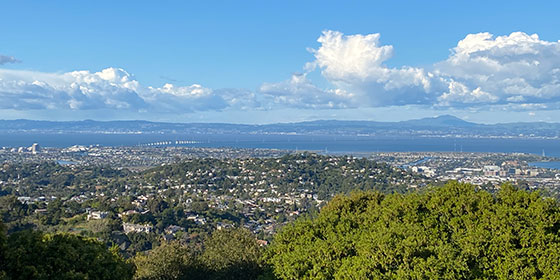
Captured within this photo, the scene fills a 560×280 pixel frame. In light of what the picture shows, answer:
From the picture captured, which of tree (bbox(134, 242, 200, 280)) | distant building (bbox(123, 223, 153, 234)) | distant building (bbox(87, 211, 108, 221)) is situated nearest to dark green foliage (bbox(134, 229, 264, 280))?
tree (bbox(134, 242, 200, 280))

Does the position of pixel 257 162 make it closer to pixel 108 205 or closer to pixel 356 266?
pixel 108 205

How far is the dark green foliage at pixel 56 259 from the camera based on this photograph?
7.91 meters

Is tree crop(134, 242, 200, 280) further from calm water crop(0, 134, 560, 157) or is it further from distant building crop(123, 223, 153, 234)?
calm water crop(0, 134, 560, 157)

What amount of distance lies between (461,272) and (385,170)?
157ft

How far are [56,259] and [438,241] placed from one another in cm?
737

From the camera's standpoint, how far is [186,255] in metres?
13.6

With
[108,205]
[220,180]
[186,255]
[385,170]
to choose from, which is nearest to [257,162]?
[220,180]

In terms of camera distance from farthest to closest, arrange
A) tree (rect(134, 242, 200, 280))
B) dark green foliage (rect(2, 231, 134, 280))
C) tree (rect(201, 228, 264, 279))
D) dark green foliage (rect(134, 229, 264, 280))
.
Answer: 1. tree (rect(201, 228, 264, 279))
2. dark green foliage (rect(134, 229, 264, 280))
3. tree (rect(134, 242, 200, 280))
4. dark green foliage (rect(2, 231, 134, 280))

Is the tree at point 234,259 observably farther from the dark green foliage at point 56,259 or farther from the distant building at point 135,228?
the distant building at point 135,228

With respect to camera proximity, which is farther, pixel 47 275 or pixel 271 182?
pixel 271 182

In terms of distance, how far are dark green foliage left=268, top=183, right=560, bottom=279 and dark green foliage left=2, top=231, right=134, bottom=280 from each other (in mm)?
3645

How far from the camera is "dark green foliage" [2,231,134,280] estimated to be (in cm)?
791

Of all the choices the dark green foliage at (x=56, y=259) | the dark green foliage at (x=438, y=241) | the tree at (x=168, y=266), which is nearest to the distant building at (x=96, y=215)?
the tree at (x=168, y=266)

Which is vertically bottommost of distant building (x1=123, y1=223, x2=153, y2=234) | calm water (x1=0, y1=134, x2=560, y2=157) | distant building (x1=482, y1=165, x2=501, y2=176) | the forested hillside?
distant building (x1=123, y1=223, x2=153, y2=234)
